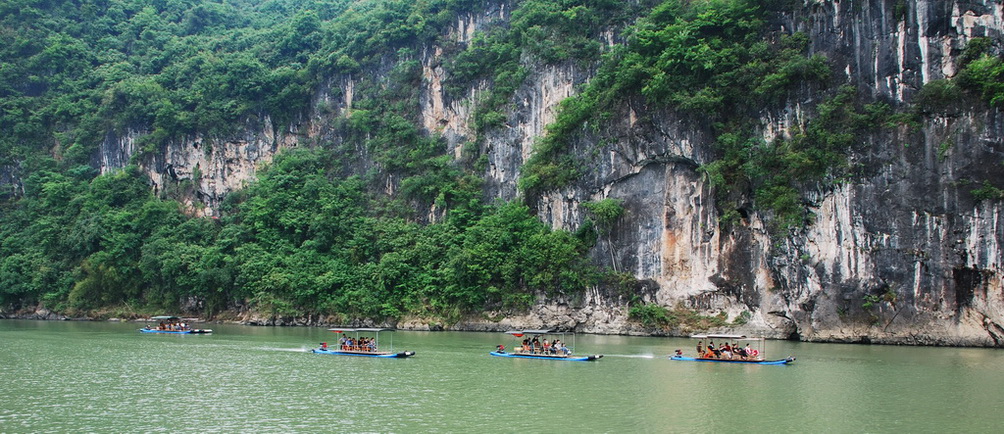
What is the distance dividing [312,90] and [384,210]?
11440 mm

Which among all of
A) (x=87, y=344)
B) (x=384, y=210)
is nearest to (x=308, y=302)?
(x=384, y=210)

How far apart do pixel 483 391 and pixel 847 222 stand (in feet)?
60.8

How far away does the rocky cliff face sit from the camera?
27.6 m

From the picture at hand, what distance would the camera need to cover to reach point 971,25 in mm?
28375

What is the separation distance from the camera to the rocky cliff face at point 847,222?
27.6m

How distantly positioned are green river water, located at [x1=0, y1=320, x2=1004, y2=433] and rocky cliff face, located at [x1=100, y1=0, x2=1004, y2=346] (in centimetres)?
274

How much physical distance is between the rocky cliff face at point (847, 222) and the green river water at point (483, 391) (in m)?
2.74

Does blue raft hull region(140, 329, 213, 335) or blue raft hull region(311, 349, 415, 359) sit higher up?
blue raft hull region(140, 329, 213, 335)

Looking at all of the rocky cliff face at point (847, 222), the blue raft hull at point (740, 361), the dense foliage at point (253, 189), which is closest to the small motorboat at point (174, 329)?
the dense foliage at point (253, 189)

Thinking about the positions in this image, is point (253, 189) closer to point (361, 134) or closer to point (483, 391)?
point (361, 134)

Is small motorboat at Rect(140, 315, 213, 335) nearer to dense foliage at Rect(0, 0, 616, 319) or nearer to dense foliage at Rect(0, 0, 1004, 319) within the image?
dense foliage at Rect(0, 0, 1004, 319)

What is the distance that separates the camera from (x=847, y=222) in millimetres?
29531

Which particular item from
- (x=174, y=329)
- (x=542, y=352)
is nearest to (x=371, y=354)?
(x=542, y=352)

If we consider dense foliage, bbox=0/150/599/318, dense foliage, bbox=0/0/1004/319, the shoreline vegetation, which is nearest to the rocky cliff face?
the shoreline vegetation
